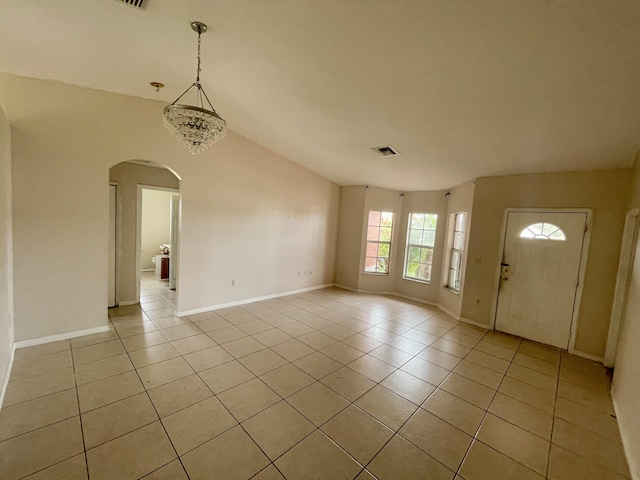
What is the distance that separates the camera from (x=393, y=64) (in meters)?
2.18

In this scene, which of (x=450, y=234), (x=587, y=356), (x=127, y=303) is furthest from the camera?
(x=450, y=234)

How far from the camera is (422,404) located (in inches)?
92.9

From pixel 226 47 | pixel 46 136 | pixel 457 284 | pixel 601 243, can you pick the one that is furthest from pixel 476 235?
pixel 46 136

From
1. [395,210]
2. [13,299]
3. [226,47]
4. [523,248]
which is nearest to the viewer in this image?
[226,47]

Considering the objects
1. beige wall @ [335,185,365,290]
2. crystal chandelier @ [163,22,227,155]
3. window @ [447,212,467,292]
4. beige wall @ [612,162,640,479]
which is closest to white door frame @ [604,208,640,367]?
beige wall @ [612,162,640,479]

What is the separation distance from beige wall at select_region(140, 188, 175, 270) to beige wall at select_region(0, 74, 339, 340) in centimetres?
382

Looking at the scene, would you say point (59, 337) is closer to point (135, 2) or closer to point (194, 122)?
point (194, 122)

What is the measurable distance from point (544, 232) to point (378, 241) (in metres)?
3.04

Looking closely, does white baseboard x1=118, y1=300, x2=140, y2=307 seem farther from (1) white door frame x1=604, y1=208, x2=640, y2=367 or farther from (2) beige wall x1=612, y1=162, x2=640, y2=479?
(1) white door frame x1=604, y1=208, x2=640, y2=367

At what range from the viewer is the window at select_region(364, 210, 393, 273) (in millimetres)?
6113

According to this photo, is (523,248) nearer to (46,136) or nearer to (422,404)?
(422,404)

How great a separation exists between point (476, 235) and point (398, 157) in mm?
1900

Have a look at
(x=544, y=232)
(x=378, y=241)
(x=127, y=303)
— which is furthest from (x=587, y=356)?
(x=127, y=303)

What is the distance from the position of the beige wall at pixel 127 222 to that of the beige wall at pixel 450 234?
5.66 metres
